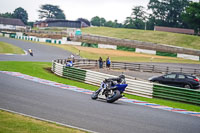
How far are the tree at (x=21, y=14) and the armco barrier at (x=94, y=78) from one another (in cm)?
15067

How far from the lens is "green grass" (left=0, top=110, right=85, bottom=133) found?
8211mm

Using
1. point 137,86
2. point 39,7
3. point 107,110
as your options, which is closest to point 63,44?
point 137,86

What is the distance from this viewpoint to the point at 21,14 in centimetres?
17162

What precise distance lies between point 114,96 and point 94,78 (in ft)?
27.7

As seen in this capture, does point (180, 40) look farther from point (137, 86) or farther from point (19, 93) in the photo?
point (19, 93)

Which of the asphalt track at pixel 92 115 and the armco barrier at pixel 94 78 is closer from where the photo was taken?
the asphalt track at pixel 92 115

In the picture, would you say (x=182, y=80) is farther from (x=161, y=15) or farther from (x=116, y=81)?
(x=161, y=15)

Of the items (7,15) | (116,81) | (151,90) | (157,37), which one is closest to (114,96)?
(116,81)

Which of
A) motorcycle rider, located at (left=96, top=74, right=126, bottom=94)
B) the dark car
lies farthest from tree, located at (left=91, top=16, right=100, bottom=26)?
motorcycle rider, located at (left=96, top=74, right=126, bottom=94)

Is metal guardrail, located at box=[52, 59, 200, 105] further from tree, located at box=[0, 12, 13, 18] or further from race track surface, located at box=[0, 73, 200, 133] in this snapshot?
tree, located at box=[0, 12, 13, 18]

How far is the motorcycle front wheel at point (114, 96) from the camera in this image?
13.6 metres

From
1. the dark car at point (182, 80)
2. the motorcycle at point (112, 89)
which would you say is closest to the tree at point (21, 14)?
the dark car at point (182, 80)

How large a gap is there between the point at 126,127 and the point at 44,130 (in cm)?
283

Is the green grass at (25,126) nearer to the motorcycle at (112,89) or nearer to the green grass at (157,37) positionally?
the motorcycle at (112,89)
